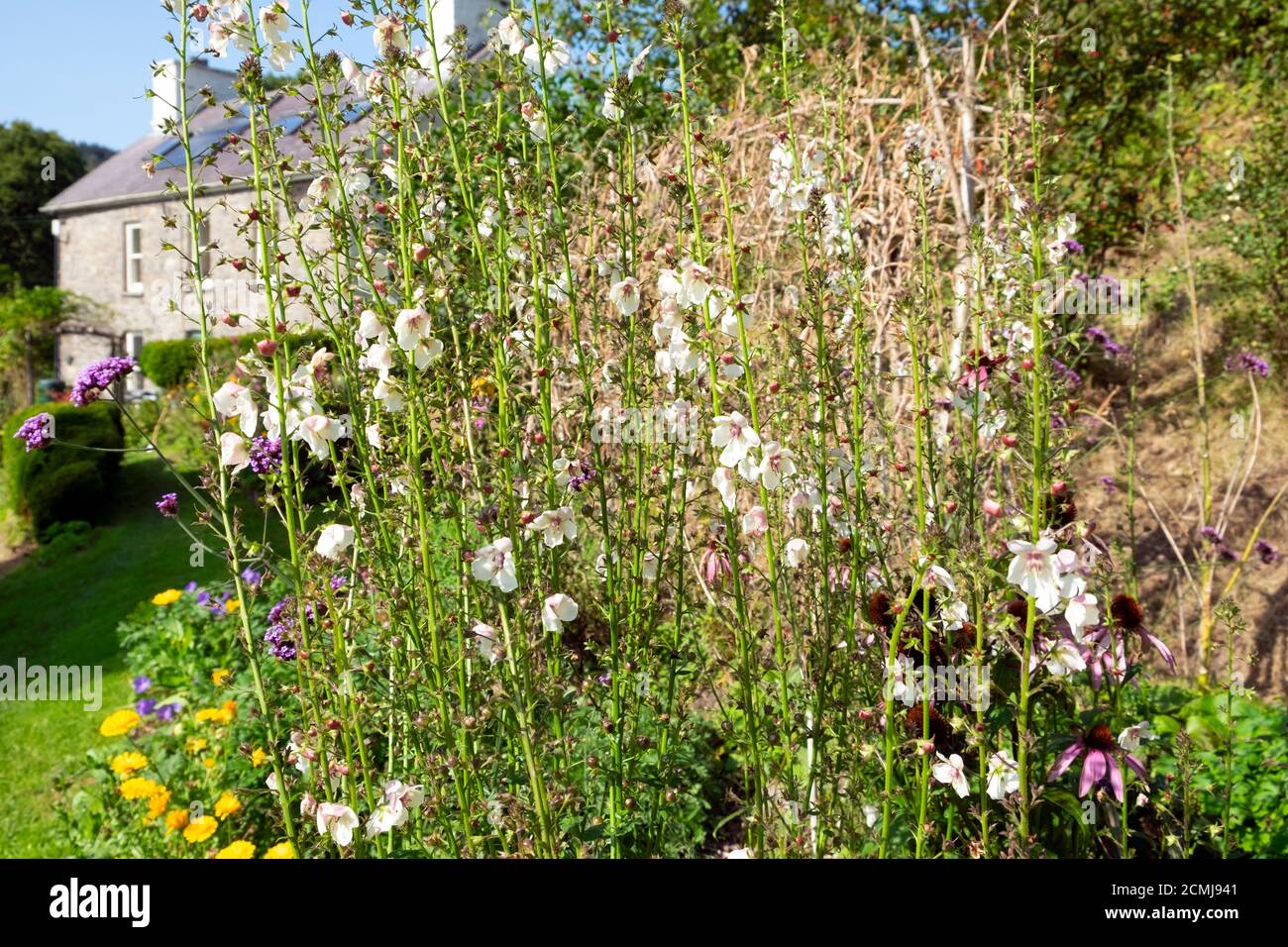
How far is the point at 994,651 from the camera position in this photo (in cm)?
195

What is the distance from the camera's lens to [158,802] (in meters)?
2.97

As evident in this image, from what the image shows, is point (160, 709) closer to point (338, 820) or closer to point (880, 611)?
point (338, 820)

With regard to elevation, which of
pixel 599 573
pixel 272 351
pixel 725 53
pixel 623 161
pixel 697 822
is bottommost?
pixel 697 822

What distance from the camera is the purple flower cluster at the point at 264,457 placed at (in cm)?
218

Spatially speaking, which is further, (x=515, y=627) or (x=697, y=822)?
(x=697, y=822)

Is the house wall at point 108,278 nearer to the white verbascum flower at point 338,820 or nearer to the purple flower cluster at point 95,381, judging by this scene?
the purple flower cluster at point 95,381

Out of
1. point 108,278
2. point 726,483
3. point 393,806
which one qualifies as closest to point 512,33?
point 726,483

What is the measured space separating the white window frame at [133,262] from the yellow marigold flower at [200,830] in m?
20.8

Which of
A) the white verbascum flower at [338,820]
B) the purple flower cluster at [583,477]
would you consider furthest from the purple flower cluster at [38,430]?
the purple flower cluster at [583,477]

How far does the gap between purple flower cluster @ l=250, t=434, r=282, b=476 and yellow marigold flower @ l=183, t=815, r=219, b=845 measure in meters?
1.10
